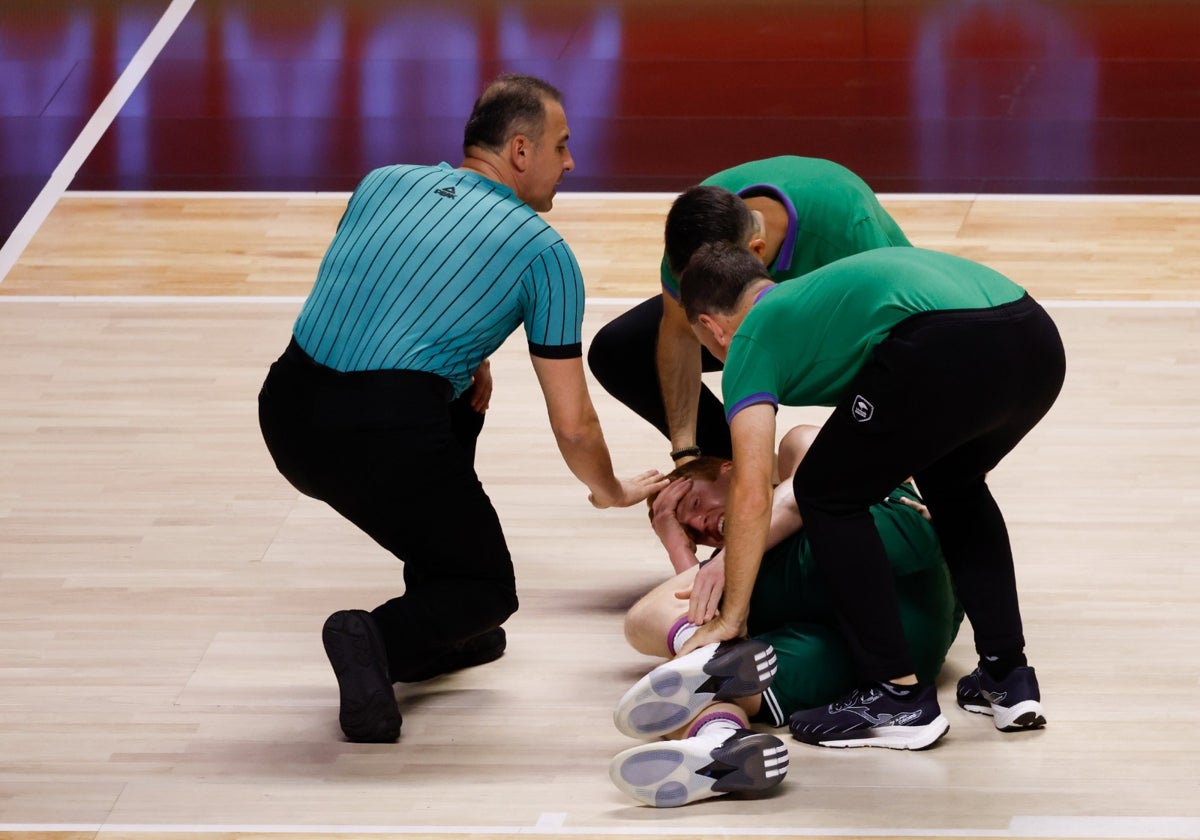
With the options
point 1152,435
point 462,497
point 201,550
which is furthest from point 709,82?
point 462,497

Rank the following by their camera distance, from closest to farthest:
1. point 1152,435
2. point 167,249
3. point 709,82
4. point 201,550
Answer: point 201,550
point 1152,435
point 167,249
point 709,82

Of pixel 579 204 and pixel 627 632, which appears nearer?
pixel 627 632

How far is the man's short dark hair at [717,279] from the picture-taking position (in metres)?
3.32

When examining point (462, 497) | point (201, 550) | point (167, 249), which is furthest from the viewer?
point (167, 249)

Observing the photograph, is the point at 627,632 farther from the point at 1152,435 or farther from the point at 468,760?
the point at 1152,435

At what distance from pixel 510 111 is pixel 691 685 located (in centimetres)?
113

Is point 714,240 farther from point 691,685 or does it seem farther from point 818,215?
point 691,685

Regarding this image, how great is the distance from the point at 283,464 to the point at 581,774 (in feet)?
2.64

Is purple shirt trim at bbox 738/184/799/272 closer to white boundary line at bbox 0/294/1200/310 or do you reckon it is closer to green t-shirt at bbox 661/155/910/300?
green t-shirt at bbox 661/155/910/300

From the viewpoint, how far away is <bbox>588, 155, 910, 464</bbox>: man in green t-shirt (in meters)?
Answer: 3.61

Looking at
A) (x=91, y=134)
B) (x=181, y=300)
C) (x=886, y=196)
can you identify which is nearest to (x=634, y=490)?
(x=181, y=300)

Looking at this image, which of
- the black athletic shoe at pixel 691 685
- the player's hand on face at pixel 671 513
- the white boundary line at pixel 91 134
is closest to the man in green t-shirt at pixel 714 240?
the player's hand on face at pixel 671 513

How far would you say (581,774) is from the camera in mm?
3277

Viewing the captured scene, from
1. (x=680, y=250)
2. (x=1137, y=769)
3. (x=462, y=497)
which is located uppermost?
(x=680, y=250)
